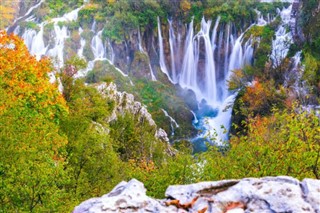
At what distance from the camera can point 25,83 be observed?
17156 millimetres

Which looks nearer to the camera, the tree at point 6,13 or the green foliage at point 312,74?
the green foliage at point 312,74

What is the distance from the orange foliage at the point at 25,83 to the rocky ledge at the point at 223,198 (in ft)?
34.2

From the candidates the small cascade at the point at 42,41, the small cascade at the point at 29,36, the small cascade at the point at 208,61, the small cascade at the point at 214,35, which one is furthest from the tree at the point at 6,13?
the small cascade at the point at 214,35

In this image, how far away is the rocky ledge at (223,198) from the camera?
629cm

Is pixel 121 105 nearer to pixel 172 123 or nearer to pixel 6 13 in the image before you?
pixel 172 123

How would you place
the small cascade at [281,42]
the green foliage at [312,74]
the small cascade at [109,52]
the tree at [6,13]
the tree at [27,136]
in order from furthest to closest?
the tree at [6,13], the small cascade at [109,52], the small cascade at [281,42], the green foliage at [312,74], the tree at [27,136]

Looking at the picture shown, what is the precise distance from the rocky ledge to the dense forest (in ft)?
18.3

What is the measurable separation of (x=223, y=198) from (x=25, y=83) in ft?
42.7

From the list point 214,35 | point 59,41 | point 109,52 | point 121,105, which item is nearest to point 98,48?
point 109,52

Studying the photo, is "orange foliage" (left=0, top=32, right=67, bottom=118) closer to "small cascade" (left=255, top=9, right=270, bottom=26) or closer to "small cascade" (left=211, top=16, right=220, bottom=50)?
"small cascade" (left=211, top=16, right=220, bottom=50)

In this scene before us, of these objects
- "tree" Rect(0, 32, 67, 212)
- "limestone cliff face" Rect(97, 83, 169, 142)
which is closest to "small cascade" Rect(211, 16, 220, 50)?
"limestone cliff face" Rect(97, 83, 169, 142)

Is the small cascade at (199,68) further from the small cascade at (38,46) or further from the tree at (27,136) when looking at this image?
the tree at (27,136)

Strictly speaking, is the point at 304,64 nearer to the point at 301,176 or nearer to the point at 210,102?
the point at 210,102

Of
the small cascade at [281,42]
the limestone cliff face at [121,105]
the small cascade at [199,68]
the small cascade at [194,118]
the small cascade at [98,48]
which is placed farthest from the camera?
the small cascade at [98,48]
